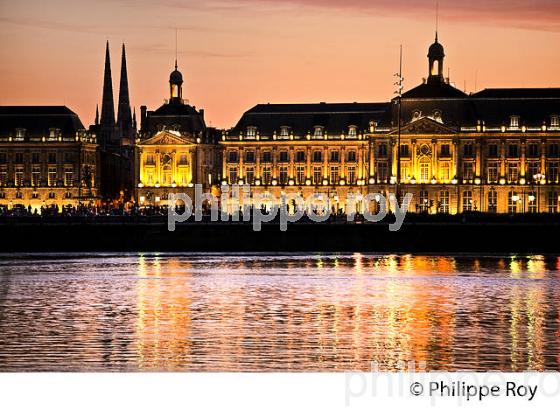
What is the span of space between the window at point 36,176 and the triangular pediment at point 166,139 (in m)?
10.2

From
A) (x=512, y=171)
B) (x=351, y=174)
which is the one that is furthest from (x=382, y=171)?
(x=512, y=171)

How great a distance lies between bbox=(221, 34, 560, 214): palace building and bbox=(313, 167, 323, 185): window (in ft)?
0.27

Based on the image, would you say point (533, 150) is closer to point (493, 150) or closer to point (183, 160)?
point (493, 150)

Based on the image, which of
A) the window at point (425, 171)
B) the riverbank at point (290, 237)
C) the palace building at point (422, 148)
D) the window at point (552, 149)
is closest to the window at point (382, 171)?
the palace building at point (422, 148)

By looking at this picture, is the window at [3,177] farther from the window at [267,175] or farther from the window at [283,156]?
the window at [283,156]

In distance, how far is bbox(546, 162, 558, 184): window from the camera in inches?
4877

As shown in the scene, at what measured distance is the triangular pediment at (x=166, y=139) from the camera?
429ft

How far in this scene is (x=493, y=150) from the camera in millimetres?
125062

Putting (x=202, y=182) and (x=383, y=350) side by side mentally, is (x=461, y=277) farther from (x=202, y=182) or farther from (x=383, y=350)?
(x=202, y=182)

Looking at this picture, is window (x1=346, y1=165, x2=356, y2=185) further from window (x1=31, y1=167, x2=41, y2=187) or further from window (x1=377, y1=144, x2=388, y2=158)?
window (x1=31, y1=167, x2=41, y2=187)

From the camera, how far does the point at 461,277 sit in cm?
5534

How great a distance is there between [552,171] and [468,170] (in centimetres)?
668

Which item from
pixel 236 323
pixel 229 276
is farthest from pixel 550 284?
pixel 236 323

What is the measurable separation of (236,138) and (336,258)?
59652 millimetres
